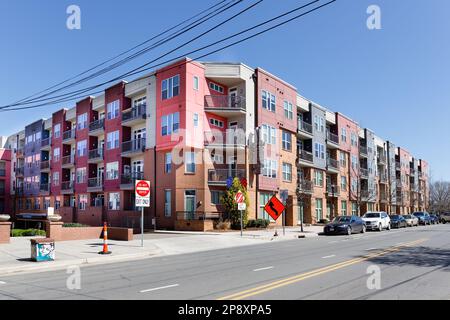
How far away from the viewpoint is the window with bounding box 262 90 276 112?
1519 inches

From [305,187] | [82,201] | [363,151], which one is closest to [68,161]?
[82,201]

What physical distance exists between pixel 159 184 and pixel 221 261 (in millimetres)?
21307

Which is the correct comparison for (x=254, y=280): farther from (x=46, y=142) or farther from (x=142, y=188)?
(x=46, y=142)

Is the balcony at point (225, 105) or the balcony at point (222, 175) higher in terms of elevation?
the balcony at point (225, 105)

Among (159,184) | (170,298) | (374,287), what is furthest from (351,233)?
(170,298)

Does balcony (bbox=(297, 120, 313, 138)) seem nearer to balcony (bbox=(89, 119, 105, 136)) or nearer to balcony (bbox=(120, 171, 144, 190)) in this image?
balcony (bbox=(120, 171, 144, 190))

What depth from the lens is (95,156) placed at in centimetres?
4422

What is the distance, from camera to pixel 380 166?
236 feet

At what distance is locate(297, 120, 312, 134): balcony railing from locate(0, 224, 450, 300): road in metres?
30.7

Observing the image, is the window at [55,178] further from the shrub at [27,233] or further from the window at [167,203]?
the shrub at [27,233]

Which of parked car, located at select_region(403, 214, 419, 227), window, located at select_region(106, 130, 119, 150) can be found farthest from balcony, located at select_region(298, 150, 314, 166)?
window, located at select_region(106, 130, 119, 150)

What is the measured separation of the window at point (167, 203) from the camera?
3409 cm

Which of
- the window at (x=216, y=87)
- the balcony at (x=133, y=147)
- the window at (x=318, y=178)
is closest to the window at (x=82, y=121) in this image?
the balcony at (x=133, y=147)

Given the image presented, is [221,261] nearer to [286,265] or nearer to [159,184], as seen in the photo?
[286,265]
